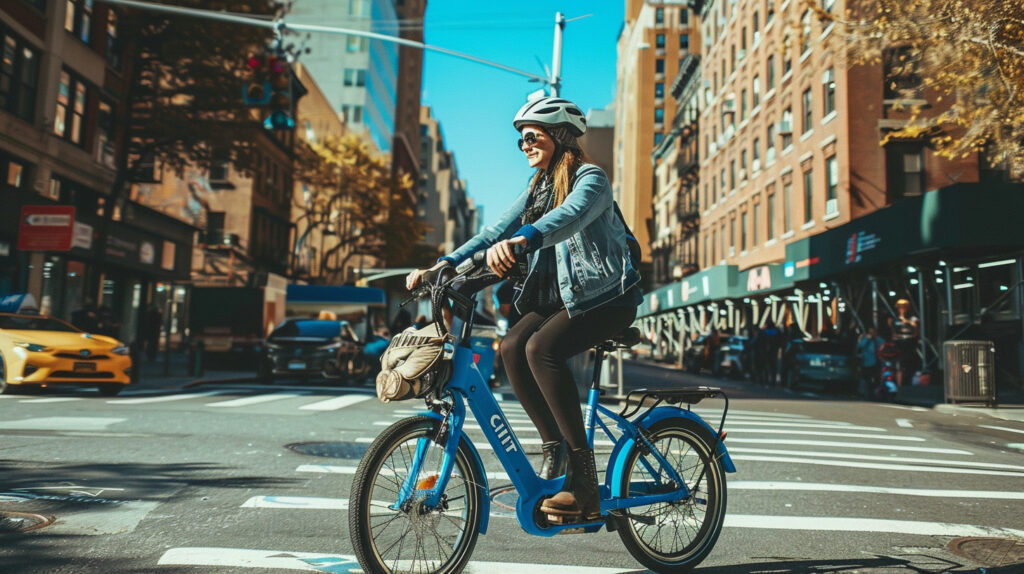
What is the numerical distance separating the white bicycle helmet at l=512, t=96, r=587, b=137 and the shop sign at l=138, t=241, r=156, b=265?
29.1 metres

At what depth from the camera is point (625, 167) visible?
8875 cm

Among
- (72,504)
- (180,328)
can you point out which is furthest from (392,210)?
(72,504)

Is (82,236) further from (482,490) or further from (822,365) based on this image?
(482,490)

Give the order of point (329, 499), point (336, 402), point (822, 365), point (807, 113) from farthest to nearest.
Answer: point (807, 113)
point (822, 365)
point (336, 402)
point (329, 499)

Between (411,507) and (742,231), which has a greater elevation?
(742,231)

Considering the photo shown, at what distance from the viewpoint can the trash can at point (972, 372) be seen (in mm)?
15383

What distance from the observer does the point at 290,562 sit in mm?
3975

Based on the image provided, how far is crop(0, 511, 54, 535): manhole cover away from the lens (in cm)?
439

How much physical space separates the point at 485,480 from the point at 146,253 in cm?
3018

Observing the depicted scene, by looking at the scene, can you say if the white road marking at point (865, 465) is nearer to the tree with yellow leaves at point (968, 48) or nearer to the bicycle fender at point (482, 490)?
the bicycle fender at point (482, 490)

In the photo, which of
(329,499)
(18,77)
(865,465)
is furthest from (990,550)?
(18,77)

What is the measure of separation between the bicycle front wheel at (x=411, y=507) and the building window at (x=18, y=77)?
22020 millimetres

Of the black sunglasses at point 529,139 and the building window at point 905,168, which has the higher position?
the building window at point 905,168

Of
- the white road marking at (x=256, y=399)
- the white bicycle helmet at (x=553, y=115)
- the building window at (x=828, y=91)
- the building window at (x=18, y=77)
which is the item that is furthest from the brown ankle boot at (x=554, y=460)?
the building window at (x=828, y=91)
